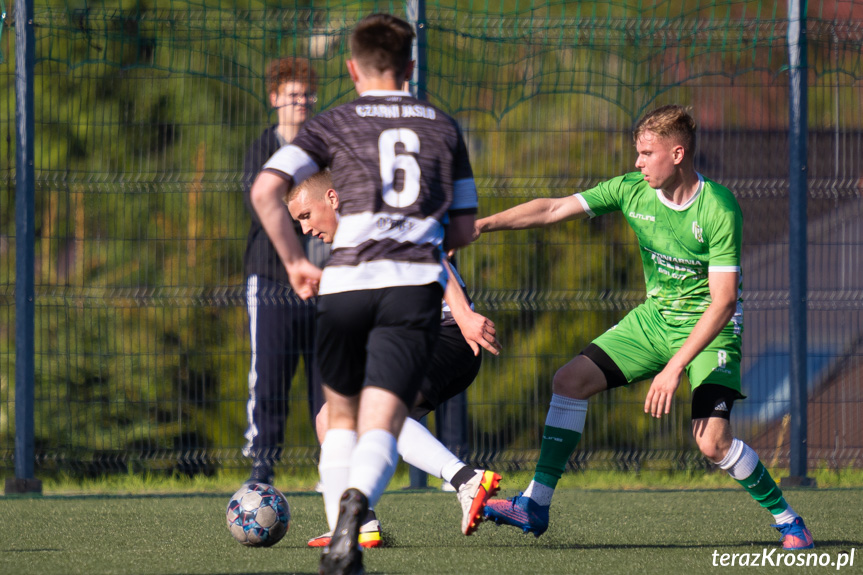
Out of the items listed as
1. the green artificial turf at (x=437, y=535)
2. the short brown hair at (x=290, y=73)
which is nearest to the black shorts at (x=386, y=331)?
the green artificial turf at (x=437, y=535)

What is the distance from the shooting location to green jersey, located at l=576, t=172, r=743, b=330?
471cm

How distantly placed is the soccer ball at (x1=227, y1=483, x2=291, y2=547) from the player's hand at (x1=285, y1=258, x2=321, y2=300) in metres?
1.43

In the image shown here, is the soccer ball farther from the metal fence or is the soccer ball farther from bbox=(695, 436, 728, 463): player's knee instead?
the metal fence

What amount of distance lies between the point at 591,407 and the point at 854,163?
92.2 inches

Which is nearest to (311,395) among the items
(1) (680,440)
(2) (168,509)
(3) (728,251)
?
(2) (168,509)

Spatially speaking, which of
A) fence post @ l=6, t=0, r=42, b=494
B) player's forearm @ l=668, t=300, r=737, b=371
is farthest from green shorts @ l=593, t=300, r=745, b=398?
fence post @ l=6, t=0, r=42, b=494

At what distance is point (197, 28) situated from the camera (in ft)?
24.3

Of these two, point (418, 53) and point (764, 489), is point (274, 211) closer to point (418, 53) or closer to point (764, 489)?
point (764, 489)

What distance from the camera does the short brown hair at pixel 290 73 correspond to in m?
7.19

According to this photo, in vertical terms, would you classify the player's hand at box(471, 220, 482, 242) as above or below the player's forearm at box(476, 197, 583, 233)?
below

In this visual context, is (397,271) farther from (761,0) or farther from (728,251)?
(761,0)

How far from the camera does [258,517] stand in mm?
4578

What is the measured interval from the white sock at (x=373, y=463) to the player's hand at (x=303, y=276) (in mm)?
458

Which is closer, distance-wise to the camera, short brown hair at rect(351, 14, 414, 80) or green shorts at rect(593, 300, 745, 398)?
short brown hair at rect(351, 14, 414, 80)
